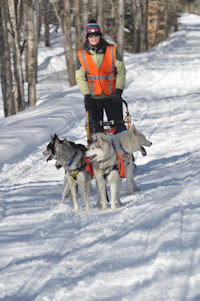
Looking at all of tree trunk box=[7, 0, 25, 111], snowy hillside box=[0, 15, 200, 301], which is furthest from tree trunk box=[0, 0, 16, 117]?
snowy hillside box=[0, 15, 200, 301]

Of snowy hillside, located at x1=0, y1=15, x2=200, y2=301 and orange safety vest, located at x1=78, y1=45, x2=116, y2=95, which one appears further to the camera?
orange safety vest, located at x1=78, y1=45, x2=116, y2=95

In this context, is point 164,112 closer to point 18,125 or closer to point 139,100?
point 139,100

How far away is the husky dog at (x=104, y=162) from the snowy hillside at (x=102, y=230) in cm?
26

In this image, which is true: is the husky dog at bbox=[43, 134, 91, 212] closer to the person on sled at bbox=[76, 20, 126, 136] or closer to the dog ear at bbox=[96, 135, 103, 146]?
the dog ear at bbox=[96, 135, 103, 146]

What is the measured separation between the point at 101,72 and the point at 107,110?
23.2 inches

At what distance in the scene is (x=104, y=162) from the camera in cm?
436

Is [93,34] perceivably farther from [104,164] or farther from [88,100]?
[104,164]

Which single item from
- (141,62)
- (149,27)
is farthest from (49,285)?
(149,27)

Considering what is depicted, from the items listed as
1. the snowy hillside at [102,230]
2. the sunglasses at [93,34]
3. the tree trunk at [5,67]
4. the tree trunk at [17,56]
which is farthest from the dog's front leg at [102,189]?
the tree trunk at [17,56]

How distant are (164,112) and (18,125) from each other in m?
3.79

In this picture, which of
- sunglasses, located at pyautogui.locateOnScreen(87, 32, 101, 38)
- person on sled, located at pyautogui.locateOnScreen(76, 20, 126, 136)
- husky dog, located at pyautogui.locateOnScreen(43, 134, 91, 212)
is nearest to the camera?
husky dog, located at pyautogui.locateOnScreen(43, 134, 91, 212)

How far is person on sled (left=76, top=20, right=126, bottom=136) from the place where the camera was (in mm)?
5086

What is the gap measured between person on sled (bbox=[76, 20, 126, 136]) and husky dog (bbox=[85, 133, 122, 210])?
1071 mm

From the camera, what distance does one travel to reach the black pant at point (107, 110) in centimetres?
542
